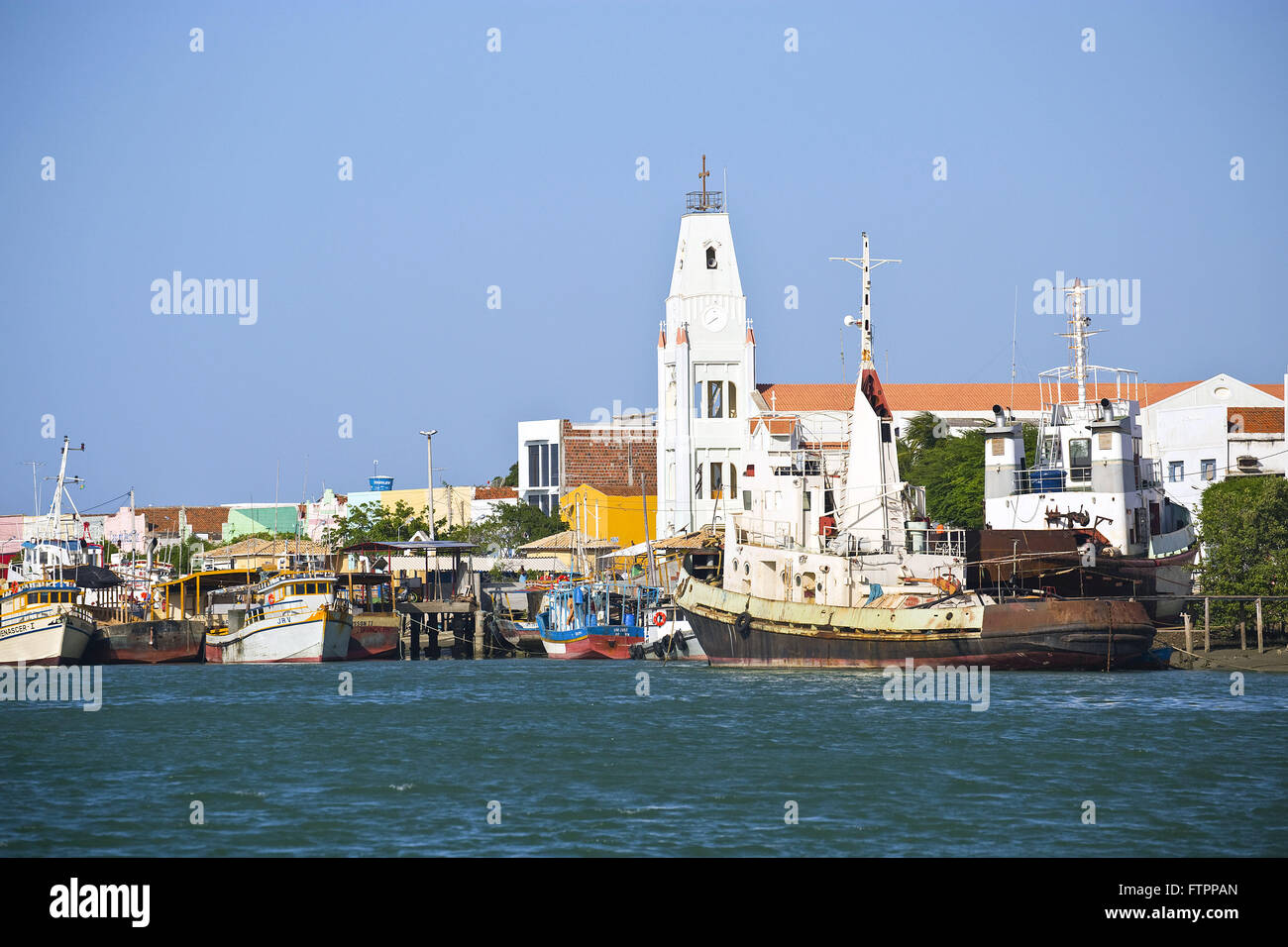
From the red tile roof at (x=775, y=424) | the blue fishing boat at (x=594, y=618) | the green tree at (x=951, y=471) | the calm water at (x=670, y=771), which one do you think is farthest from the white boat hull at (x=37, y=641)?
the red tile roof at (x=775, y=424)

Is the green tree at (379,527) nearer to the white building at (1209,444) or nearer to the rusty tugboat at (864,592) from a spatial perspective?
the rusty tugboat at (864,592)

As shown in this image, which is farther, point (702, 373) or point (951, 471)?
point (702, 373)

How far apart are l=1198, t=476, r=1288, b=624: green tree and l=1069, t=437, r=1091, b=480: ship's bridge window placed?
7621mm

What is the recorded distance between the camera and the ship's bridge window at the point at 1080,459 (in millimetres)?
62938

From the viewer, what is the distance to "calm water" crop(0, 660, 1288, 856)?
22.6 m

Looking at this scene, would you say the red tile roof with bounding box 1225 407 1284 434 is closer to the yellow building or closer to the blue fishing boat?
the blue fishing boat

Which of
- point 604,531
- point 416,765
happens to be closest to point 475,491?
point 604,531

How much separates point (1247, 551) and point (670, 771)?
101 feet

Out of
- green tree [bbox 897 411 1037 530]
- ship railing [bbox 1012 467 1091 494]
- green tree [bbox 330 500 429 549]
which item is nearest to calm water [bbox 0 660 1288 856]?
ship railing [bbox 1012 467 1091 494]

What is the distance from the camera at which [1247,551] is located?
52.1 meters

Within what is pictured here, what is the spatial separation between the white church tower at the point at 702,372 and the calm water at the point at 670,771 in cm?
4463

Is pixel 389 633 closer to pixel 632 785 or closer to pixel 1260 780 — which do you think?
pixel 632 785

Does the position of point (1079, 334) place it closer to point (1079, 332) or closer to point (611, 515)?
point (1079, 332)

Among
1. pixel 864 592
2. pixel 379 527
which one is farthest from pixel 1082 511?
pixel 379 527
